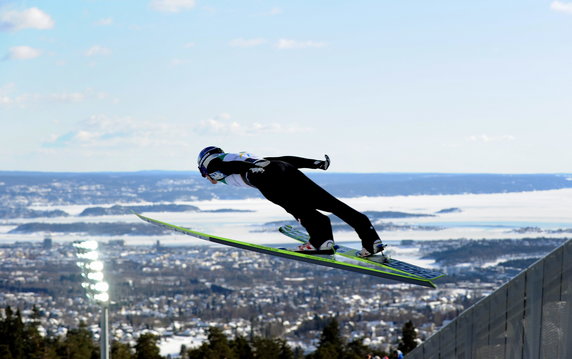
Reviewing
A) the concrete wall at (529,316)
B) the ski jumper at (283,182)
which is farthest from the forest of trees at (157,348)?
the ski jumper at (283,182)

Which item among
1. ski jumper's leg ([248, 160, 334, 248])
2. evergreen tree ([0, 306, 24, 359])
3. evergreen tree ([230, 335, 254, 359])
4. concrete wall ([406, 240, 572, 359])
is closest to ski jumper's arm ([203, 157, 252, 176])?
ski jumper's leg ([248, 160, 334, 248])

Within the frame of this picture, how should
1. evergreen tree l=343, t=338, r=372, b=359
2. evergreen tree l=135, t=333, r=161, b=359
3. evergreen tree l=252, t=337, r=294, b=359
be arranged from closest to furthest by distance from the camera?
1. evergreen tree l=135, t=333, r=161, b=359
2. evergreen tree l=252, t=337, r=294, b=359
3. evergreen tree l=343, t=338, r=372, b=359

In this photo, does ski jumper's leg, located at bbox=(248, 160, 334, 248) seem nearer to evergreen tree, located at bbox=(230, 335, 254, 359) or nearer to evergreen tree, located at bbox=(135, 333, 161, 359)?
evergreen tree, located at bbox=(135, 333, 161, 359)

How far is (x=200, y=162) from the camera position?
9.34 meters

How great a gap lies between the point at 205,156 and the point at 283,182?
1.00 m

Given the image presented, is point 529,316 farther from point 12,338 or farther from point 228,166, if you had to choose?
point 12,338

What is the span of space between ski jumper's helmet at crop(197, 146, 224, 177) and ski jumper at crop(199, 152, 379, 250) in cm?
3

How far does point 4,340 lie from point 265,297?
93359mm

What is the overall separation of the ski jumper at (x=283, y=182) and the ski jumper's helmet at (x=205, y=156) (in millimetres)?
26

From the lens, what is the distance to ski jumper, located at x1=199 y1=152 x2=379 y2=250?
9.09 metres

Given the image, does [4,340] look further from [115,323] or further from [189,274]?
[189,274]

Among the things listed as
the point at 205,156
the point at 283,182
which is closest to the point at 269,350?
the point at 205,156

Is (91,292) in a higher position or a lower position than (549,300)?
lower

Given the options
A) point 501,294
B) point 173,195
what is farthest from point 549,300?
point 173,195
